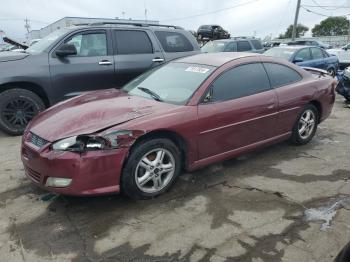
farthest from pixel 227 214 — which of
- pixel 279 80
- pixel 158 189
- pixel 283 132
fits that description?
pixel 279 80

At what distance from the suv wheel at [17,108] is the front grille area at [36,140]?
2502mm

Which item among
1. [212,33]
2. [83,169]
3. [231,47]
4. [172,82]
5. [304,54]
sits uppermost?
[212,33]

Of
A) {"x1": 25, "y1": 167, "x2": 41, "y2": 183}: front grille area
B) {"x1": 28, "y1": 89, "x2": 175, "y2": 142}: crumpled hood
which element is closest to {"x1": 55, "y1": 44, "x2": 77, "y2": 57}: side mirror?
{"x1": 28, "y1": 89, "x2": 175, "y2": 142}: crumpled hood

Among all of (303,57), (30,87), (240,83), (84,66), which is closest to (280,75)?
(240,83)

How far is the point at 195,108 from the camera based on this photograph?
4.08 m

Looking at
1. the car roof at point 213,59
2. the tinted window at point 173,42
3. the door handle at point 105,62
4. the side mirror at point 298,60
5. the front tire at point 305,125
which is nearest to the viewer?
the car roof at point 213,59

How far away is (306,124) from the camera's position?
5551 mm

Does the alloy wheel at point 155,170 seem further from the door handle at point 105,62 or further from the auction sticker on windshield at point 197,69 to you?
the door handle at point 105,62

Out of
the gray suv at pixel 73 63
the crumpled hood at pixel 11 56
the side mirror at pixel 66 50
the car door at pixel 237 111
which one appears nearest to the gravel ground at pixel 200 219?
the car door at pixel 237 111

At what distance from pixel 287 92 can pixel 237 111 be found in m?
1.12

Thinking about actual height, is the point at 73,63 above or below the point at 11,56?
below

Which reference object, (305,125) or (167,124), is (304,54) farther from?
(167,124)

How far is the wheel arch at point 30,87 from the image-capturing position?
609cm

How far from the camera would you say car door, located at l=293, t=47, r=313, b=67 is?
35.7 ft
